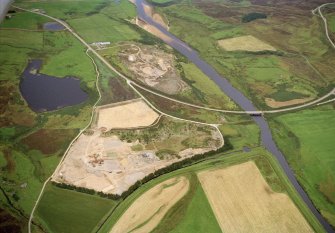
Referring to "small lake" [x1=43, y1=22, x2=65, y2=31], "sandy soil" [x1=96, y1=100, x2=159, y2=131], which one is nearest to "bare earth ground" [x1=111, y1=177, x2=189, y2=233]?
"sandy soil" [x1=96, y1=100, x2=159, y2=131]

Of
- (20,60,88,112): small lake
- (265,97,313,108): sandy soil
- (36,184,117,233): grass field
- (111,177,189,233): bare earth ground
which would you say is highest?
(265,97,313,108): sandy soil

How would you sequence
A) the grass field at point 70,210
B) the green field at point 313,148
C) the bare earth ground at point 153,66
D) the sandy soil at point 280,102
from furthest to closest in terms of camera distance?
the bare earth ground at point 153,66
the sandy soil at point 280,102
the green field at point 313,148
the grass field at point 70,210

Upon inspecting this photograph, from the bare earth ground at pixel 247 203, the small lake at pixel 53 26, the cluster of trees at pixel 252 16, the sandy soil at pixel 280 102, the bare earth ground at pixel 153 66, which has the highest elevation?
the cluster of trees at pixel 252 16

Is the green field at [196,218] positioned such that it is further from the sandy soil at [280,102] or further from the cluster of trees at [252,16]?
the cluster of trees at [252,16]

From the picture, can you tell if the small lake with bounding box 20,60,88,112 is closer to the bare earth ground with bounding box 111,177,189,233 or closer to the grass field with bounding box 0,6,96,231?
the grass field with bounding box 0,6,96,231

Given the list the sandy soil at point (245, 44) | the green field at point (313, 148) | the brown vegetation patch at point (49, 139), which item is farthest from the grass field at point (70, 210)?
the sandy soil at point (245, 44)

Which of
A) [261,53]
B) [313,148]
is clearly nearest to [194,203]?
[313,148]
